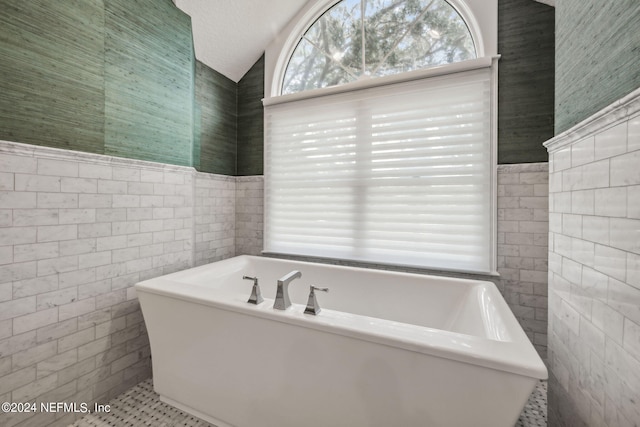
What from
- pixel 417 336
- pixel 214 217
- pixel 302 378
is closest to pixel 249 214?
pixel 214 217

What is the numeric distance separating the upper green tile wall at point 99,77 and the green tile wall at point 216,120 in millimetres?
259

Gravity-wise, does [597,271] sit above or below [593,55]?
below

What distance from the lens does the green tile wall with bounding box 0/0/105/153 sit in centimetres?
135

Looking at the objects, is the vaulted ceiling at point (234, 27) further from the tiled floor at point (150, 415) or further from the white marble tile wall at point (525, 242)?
the tiled floor at point (150, 415)

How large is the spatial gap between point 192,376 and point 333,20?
3240 millimetres

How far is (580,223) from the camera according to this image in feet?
3.68

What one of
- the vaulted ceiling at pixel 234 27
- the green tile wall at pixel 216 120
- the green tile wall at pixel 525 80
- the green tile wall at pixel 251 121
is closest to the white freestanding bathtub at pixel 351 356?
the green tile wall at pixel 525 80

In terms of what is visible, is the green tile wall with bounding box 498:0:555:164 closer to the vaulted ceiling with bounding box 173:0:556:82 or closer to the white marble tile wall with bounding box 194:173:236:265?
the vaulted ceiling with bounding box 173:0:556:82

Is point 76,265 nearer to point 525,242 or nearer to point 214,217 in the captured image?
point 214,217

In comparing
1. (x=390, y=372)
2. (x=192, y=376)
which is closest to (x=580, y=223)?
(x=390, y=372)

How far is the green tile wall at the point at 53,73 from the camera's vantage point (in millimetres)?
1349

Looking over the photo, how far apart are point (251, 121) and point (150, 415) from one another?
8.84 ft

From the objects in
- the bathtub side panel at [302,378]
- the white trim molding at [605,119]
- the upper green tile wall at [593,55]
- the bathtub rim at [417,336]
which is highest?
the upper green tile wall at [593,55]

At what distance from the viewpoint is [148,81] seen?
6.56ft
